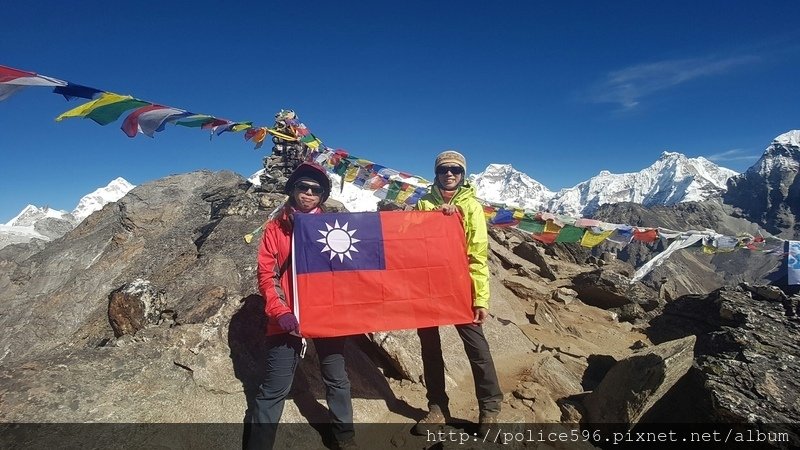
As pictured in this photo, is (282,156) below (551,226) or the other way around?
the other way around

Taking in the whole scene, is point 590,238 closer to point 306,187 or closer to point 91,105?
point 306,187

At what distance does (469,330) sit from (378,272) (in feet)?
4.73

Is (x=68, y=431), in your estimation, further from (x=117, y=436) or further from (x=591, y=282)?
(x=591, y=282)

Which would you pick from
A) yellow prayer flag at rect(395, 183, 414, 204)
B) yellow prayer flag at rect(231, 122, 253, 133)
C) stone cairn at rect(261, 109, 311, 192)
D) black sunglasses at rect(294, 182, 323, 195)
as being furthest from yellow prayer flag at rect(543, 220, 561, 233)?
black sunglasses at rect(294, 182, 323, 195)

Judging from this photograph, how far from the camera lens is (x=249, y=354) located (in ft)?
20.0

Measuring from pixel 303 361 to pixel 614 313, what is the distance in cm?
1157

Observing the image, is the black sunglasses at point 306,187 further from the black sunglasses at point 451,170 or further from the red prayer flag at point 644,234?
the red prayer flag at point 644,234

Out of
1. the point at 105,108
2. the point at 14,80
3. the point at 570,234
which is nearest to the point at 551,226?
the point at 570,234

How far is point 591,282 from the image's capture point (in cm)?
1504

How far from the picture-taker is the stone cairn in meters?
14.0

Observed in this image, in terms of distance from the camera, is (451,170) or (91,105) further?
(91,105)

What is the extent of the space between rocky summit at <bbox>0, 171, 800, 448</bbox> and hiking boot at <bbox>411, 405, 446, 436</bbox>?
113mm

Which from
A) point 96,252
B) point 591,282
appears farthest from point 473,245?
point 96,252

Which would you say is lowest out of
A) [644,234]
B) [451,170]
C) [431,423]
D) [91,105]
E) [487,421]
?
[431,423]
